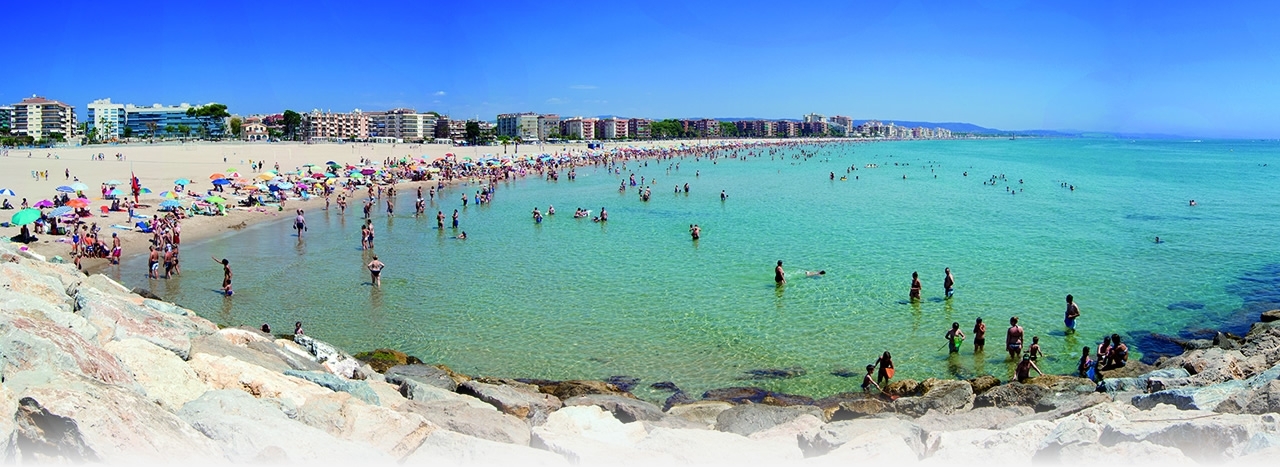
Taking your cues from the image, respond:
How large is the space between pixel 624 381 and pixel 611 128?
16674 centimetres

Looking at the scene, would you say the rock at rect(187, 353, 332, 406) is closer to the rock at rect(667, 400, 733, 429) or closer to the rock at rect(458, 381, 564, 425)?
the rock at rect(458, 381, 564, 425)

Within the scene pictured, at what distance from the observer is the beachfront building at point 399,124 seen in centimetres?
15000

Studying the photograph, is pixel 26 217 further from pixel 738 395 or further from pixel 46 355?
pixel 738 395

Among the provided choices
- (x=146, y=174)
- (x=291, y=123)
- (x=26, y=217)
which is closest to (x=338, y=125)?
(x=291, y=123)

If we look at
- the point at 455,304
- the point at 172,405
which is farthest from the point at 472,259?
the point at 172,405

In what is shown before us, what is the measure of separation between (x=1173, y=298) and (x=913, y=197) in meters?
25.1

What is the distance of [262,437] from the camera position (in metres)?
5.53

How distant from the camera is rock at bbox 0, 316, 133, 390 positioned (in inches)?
220

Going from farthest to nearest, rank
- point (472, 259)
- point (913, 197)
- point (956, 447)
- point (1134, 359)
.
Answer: point (913, 197) < point (472, 259) < point (1134, 359) < point (956, 447)

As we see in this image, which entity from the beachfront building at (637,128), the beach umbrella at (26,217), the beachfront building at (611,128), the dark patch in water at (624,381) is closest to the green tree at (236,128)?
the beachfront building at (611,128)

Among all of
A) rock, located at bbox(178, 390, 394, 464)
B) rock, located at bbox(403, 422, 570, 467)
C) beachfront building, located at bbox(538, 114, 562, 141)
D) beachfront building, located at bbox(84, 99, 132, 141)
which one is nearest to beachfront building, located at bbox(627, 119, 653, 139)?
beachfront building, located at bbox(538, 114, 562, 141)

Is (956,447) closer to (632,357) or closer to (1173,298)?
(632,357)

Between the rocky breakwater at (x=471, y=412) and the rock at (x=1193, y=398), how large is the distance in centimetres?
2

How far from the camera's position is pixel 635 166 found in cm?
6881
